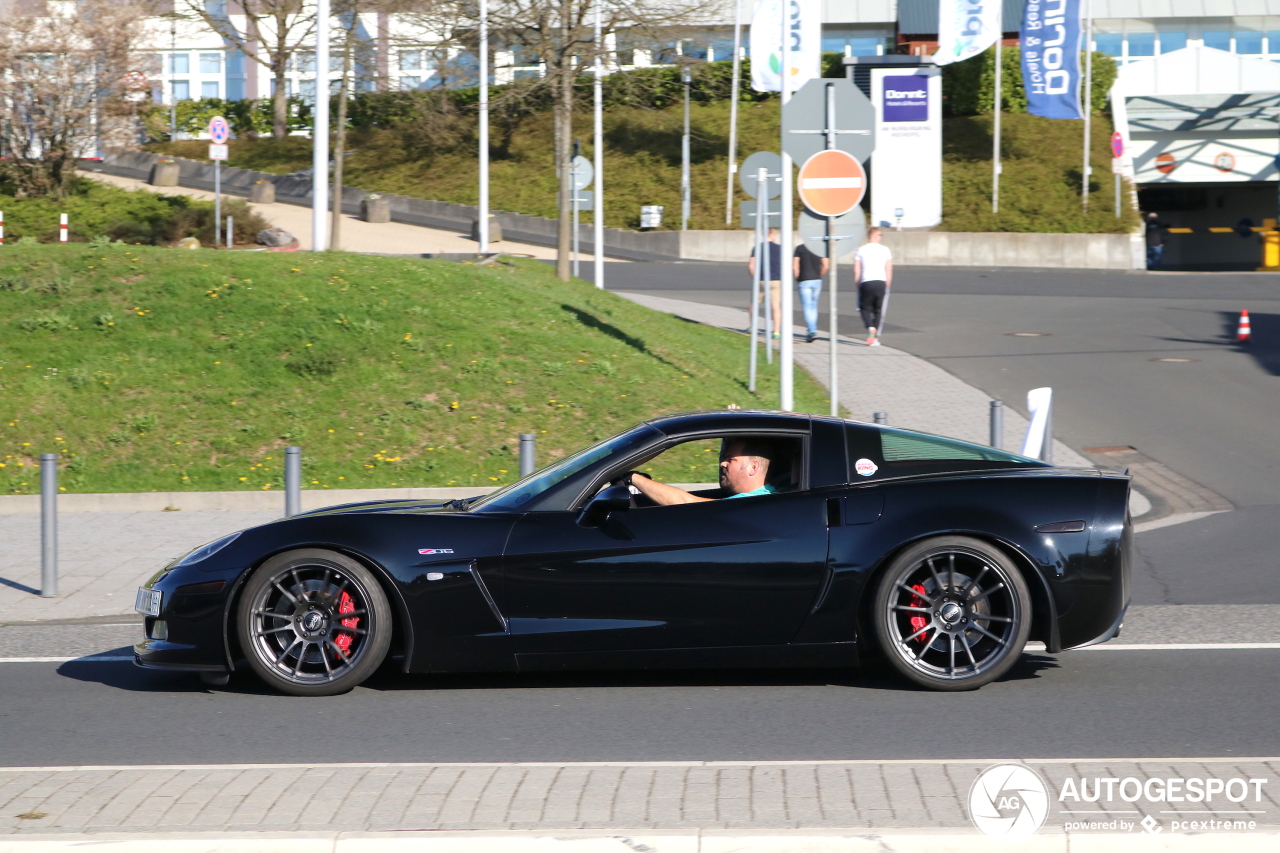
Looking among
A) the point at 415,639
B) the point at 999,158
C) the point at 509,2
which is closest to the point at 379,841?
the point at 415,639

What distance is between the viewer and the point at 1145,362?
1952 cm

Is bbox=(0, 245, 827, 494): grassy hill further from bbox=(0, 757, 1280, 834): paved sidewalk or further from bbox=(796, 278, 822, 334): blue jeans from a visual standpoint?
bbox=(0, 757, 1280, 834): paved sidewalk

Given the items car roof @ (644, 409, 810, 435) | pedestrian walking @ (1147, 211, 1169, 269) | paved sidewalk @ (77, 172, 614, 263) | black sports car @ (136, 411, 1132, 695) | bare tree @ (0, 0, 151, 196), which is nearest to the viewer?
black sports car @ (136, 411, 1132, 695)

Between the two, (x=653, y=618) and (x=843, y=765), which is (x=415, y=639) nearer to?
(x=653, y=618)

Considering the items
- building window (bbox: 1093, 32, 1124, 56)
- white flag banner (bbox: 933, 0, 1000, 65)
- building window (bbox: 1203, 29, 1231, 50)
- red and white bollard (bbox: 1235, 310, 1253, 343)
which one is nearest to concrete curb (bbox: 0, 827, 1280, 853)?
red and white bollard (bbox: 1235, 310, 1253, 343)

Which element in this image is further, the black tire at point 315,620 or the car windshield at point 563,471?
the car windshield at point 563,471

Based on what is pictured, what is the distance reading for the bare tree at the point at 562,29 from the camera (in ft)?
80.4

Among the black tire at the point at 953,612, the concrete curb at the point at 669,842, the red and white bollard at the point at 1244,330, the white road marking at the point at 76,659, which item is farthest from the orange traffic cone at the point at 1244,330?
the concrete curb at the point at 669,842

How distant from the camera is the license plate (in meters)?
6.13

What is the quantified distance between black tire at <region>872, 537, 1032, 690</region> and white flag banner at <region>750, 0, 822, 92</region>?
892 inches

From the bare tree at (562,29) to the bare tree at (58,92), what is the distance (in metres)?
11.0

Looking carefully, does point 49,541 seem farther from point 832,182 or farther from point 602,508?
point 832,182

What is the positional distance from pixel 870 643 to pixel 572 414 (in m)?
8.35

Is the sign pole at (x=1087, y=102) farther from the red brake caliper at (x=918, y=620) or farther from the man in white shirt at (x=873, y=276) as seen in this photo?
the red brake caliper at (x=918, y=620)
